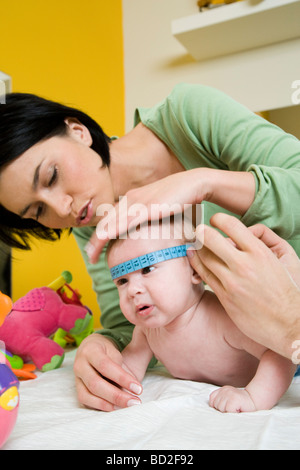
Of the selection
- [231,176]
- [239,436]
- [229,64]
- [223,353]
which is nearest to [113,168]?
[231,176]

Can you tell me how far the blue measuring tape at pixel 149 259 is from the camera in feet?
2.63

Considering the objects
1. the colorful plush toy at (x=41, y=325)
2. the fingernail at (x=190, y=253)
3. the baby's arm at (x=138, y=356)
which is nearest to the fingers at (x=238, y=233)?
the fingernail at (x=190, y=253)


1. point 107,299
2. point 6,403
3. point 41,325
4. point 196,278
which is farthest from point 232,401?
point 41,325

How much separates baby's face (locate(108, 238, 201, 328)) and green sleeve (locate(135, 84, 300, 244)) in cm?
19

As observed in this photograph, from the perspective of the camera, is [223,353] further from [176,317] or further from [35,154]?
[35,154]

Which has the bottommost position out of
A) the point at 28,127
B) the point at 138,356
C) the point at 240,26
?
the point at 138,356

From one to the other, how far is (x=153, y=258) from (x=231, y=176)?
0.70 ft

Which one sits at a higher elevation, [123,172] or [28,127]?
[28,127]

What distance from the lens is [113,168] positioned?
1267 millimetres

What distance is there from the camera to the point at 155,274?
2.64 ft

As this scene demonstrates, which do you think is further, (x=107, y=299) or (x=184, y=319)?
(x=107, y=299)

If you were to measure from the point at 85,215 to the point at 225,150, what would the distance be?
40 centimetres

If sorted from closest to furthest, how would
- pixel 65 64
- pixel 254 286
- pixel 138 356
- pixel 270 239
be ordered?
pixel 254 286 < pixel 270 239 < pixel 138 356 < pixel 65 64

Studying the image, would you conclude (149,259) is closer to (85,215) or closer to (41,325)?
(85,215)
